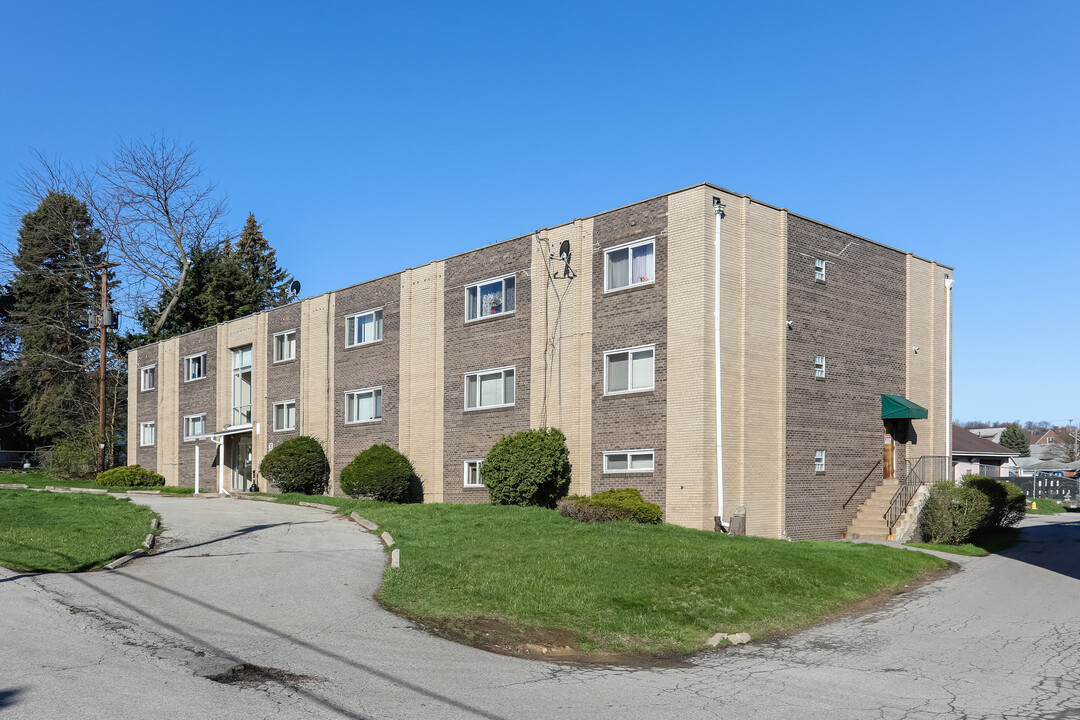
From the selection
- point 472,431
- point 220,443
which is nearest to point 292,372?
point 220,443

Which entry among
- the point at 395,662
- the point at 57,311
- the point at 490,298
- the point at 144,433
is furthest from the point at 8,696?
the point at 57,311

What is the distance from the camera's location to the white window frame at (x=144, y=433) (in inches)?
1804

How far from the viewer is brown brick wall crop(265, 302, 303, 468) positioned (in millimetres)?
35969

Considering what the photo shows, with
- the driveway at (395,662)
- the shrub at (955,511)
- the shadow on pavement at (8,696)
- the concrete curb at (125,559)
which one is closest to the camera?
the shadow on pavement at (8,696)

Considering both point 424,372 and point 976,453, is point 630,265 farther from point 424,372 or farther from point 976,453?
point 976,453

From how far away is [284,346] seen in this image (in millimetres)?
37125

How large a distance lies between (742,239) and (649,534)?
8240mm

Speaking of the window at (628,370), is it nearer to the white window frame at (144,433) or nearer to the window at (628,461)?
the window at (628,461)

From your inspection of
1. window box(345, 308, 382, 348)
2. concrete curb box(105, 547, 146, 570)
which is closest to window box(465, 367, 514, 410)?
window box(345, 308, 382, 348)

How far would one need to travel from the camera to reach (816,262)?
24625mm

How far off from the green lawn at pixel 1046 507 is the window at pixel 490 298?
84.3ft

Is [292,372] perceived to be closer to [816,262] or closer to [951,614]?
[816,262]

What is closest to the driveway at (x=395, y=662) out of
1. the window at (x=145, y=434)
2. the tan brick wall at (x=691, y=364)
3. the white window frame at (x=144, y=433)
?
the tan brick wall at (x=691, y=364)

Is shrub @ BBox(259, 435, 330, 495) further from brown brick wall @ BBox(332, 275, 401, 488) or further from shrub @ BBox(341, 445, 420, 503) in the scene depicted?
shrub @ BBox(341, 445, 420, 503)
